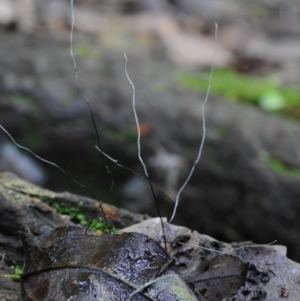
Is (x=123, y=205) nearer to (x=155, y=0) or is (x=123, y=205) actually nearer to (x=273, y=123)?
(x=273, y=123)

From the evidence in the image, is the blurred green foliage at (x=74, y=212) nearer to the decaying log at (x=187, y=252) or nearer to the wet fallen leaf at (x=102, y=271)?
the decaying log at (x=187, y=252)

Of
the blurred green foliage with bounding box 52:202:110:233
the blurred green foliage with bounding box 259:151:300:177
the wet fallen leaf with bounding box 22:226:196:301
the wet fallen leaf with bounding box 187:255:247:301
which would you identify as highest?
the wet fallen leaf with bounding box 22:226:196:301

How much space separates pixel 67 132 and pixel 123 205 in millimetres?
588

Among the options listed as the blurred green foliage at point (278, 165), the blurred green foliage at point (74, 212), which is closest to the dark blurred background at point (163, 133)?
the blurred green foliage at point (278, 165)

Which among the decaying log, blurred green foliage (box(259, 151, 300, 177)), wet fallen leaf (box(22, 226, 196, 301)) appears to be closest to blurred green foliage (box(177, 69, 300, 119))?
blurred green foliage (box(259, 151, 300, 177))

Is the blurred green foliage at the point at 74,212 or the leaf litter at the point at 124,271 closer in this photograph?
the leaf litter at the point at 124,271

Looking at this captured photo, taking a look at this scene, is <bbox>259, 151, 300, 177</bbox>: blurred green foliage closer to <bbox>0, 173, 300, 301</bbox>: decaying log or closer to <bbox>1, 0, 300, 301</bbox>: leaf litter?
<bbox>0, 173, 300, 301</bbox>: decaying log

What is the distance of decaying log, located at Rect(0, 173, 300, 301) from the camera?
1.23 metres

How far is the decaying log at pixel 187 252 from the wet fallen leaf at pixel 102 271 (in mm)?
91

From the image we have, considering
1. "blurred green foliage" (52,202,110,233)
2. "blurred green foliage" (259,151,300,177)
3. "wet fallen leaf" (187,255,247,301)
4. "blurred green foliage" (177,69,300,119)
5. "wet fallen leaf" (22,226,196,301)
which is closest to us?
"wet fallen leaf" (22,226,196,301)

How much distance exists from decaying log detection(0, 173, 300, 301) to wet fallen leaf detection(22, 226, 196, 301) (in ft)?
0.30

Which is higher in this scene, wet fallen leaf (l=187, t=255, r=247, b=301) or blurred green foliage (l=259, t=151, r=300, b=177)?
wet fallen leaf (l=187, t=255, r=247, b=301)

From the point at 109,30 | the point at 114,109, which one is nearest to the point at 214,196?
the point at 114,109

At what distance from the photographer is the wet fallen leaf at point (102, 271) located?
41.8 inches
